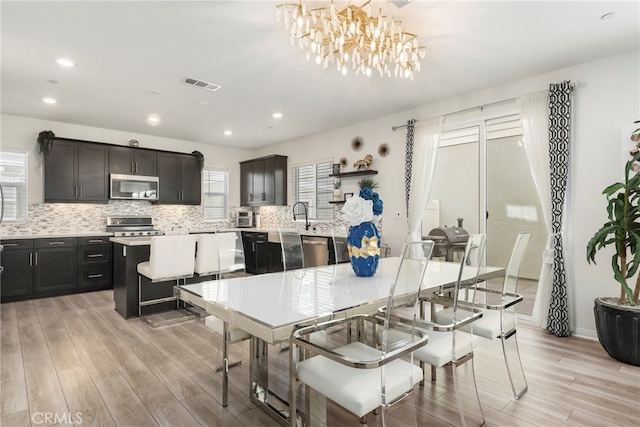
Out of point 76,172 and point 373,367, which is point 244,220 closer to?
point 76,172

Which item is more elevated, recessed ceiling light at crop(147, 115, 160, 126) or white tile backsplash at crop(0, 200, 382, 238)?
recessed ceiling light at crop(147, 115, 160, 126)

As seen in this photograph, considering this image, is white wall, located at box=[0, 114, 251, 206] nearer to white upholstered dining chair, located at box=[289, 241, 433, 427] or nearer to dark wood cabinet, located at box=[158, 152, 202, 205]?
dark wood cabinet, located at box=[158, 152, 202, 205]

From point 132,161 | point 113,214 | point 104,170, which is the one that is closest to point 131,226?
point 113,214

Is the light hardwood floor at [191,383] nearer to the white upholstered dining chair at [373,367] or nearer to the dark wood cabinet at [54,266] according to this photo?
the white upholstered dining chair at [373,367]

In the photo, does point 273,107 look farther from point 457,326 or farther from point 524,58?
point 457,326

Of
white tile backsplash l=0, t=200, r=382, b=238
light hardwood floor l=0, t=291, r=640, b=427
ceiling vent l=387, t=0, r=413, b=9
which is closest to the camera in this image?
light hardwood floor l=0, t=291, r=640, b=427

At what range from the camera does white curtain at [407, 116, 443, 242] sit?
453 centimetres

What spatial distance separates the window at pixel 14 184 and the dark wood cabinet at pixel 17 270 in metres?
0.66

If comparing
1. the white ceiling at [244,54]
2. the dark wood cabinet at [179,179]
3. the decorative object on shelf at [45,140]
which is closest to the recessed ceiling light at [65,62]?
the white ceiling at [244,54]

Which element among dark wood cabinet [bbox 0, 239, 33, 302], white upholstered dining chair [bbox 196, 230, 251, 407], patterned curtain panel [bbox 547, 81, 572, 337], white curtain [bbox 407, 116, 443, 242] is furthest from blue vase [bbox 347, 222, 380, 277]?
dark wood cabinet [bbox 0, 239, 33, 302]

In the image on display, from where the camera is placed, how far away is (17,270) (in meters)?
4.77

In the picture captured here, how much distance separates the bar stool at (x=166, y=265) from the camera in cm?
366

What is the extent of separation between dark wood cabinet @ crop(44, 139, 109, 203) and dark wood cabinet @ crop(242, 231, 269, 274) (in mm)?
2600

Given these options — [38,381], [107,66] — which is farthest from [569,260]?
[107,66]
